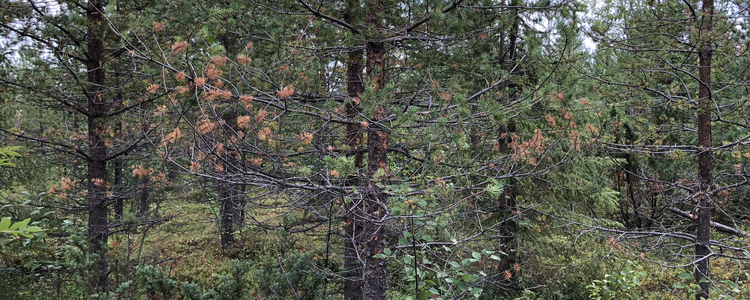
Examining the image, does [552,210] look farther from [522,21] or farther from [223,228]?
[223,228]

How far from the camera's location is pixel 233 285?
5.40 meters

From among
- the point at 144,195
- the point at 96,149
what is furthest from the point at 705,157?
the point at 144,195

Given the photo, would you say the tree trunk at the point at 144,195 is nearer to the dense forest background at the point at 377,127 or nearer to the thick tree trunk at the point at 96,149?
the dense forest background at the point at 377,127

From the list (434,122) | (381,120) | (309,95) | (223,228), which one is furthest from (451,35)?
(223,228)

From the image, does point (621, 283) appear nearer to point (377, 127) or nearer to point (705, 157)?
point (705, 157)

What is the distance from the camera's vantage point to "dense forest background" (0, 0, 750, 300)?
13.4 feet

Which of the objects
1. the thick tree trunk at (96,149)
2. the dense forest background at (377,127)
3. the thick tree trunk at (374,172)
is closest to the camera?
the dense forest background at (377,127)

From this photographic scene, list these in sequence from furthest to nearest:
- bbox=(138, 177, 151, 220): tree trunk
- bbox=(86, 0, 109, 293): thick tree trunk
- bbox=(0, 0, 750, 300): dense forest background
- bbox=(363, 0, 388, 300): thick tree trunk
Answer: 1. bbox=(138, 177, 151, 220): tree trunk
2. bbox=(86, 0, 109, 293): thick tree trunk
3. bbox=(363, 0, 388, 300): thick tree trunk
4. bbox=(0, 0, 750, 300): dense forest background

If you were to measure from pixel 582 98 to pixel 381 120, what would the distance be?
2379 millimetres

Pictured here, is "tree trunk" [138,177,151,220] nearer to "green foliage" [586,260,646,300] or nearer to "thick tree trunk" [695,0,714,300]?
"green foliage" [586,260,646,300]

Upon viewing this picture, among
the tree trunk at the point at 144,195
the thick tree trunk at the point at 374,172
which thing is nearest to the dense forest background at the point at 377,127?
the thick tree trunk at the point at 374,172

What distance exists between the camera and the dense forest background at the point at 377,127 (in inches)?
161

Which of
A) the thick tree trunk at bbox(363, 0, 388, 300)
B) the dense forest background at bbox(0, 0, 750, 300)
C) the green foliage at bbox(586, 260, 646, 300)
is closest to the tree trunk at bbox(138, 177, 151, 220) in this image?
the dense forest background at bbox(0, 0, 750, 300)

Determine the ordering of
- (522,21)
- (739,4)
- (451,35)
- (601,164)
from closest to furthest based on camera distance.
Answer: (451,35), (739,4), (522,21), (601,164)
